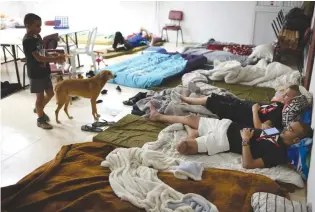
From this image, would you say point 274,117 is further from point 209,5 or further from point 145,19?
point 145,19

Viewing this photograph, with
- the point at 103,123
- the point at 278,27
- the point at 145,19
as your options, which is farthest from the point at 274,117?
the point at 145,19

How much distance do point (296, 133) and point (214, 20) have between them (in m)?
5.60

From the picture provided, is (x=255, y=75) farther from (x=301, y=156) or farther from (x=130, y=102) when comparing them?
(x=301, y=156)

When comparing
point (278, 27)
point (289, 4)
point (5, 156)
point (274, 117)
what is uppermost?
point (289, 4)

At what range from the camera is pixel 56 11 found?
851 centimetres

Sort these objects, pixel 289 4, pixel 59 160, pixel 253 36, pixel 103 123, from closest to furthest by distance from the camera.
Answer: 1. pixel 59 160
2. pixel 103 123
3. pixel 289 4
4. pixel 253 36

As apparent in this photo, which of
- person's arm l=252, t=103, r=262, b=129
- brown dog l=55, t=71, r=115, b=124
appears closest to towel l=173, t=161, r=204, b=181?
person's arm l=252, t=103, r=262, b=129

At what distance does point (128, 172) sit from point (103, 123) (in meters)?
1.13

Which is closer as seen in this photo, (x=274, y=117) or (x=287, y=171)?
(x=287, y=171)

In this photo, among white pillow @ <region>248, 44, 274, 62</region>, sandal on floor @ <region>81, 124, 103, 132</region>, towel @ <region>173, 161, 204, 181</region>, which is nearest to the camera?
towel @ <region>173, 161, 204, 181</region>

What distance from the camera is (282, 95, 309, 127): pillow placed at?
259cm

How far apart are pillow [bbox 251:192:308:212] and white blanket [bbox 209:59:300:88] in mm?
2403

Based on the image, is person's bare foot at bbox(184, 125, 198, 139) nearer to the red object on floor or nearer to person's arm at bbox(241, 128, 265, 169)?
person's arm at bbox(241, 128, 265, 169)

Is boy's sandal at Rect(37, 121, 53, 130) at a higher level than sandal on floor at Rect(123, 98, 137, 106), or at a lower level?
lower
